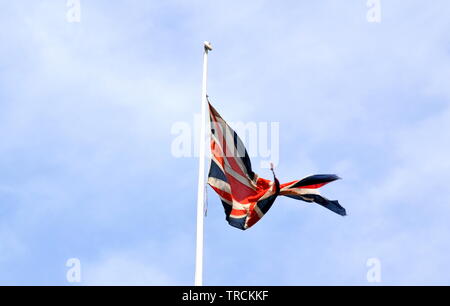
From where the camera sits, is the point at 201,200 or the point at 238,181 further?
the point at 238,181

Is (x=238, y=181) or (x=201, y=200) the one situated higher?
(x=238, y=181)

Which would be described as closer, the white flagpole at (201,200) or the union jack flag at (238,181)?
the white flagpole at (201,200)

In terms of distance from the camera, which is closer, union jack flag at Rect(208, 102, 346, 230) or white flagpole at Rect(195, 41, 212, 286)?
white flagpole at Rect(195, 41, 212, 286)

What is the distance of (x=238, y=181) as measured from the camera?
27.3 metres

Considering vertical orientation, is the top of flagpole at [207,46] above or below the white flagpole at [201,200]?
above

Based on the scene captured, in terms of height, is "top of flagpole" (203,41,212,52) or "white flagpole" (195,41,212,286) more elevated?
"top of flagpole" (203,41,212,52)

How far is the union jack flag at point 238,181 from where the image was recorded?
2684cm

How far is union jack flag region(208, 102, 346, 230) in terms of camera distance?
26.8 m
